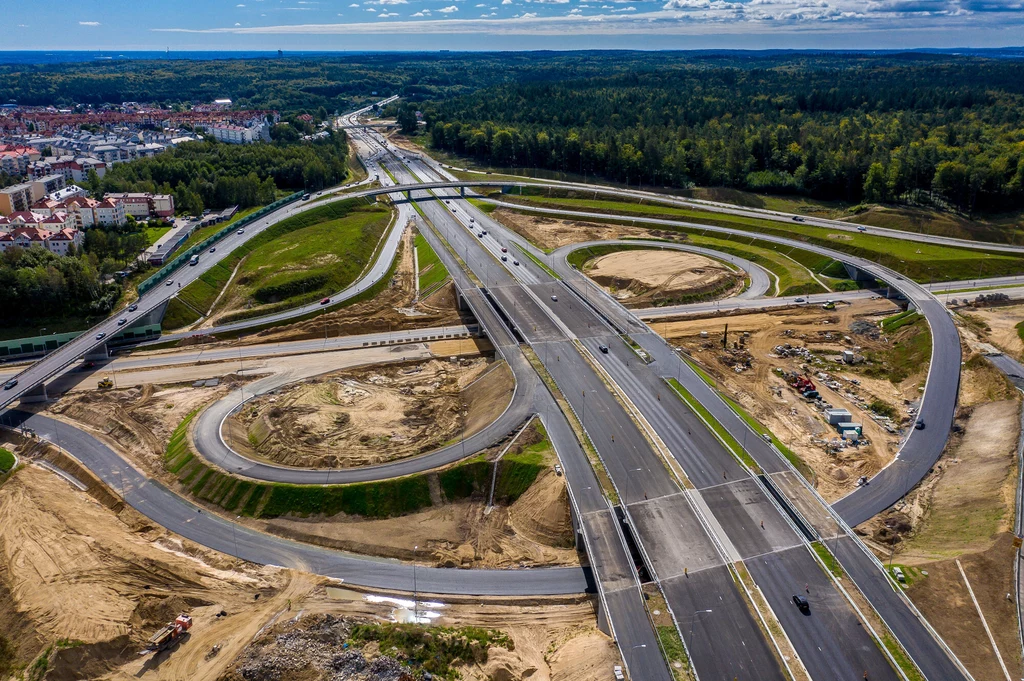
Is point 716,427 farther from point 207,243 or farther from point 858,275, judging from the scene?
point 207,243

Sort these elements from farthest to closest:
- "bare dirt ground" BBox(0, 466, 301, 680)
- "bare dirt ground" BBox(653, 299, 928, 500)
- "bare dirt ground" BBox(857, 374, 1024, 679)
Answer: "bare dirt ground" BBox(653, 299, 928, 500)
"bare dirt ground" BBox(0, 466, 301, 680)
"bare dirt ground" BBox(857, 374, 1024, 679)

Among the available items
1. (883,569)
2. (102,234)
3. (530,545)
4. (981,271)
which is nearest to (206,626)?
(530,545)

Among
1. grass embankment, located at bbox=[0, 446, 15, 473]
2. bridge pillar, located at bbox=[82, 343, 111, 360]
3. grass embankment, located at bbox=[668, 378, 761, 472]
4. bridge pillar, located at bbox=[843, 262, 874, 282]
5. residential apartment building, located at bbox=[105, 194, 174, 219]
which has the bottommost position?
bridge pillar, located at bbox=[843, 262, 874, 282]

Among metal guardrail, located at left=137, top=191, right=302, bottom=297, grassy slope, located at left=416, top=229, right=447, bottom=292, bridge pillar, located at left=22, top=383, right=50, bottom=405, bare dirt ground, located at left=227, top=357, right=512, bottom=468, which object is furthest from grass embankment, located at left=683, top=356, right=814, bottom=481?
metal guardrail, located at left=137, top=191, right=302, bottom=297

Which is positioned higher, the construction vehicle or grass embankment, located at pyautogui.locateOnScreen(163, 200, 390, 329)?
grass embankment, located at pyautogui.locateOnScreen(163, 200, 390, 329)

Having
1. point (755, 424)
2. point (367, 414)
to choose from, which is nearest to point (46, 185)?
point (367, 414)

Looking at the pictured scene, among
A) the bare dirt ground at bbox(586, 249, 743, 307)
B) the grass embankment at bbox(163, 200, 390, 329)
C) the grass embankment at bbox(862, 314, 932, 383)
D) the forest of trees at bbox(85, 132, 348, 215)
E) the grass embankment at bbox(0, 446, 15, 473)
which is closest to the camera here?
the grass embankment at bbox(0, 446, 15, 473)

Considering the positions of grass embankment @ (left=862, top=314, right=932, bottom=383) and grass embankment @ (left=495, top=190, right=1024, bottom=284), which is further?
grass embankment @ (left=495, top=190, right=1024, bottom=284)

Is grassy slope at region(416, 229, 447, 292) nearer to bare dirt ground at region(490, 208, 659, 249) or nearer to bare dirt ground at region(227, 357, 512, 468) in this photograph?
bare dirt ground at region(490, 208, 659, 249)
